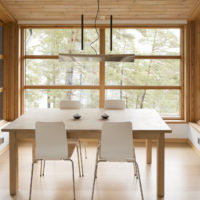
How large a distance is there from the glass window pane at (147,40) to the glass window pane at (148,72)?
0.67 feet

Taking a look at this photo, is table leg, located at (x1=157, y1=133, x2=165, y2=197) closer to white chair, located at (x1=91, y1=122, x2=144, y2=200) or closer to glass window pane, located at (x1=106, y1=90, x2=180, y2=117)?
white chair, located at (x1=91, y1=122, x2=144, y2=200)

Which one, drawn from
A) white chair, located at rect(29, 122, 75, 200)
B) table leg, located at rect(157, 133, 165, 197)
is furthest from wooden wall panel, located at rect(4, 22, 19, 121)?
table leg, located at rect(157, 133, 165, 197)

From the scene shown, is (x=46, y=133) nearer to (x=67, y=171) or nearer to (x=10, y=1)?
(x=67, y=171)

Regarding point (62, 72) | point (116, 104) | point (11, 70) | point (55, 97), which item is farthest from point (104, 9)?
point (11, 70)

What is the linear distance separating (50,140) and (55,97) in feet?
9.25

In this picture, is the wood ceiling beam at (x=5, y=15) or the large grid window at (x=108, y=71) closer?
the wood ceiling beam at (x=5, y=15)

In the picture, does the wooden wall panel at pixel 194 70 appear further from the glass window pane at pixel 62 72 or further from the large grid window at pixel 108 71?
the glass window pane at pixel 62 72

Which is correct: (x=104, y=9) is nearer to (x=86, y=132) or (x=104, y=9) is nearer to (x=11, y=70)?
(x=11, y=70)

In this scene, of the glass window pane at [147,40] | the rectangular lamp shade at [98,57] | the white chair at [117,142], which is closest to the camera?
the white chair at [117,142]

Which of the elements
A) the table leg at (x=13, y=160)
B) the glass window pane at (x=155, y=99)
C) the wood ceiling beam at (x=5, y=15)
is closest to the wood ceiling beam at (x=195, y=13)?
the glass window pane at (x=155, y=99)

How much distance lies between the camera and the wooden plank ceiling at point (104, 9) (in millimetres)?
5070

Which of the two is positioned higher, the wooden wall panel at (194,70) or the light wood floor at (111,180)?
the wooden wall panel at (194,70)

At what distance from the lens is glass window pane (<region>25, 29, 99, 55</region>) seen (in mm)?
5883

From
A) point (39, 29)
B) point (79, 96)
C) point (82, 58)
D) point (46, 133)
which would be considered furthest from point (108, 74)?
point (46, 133)
